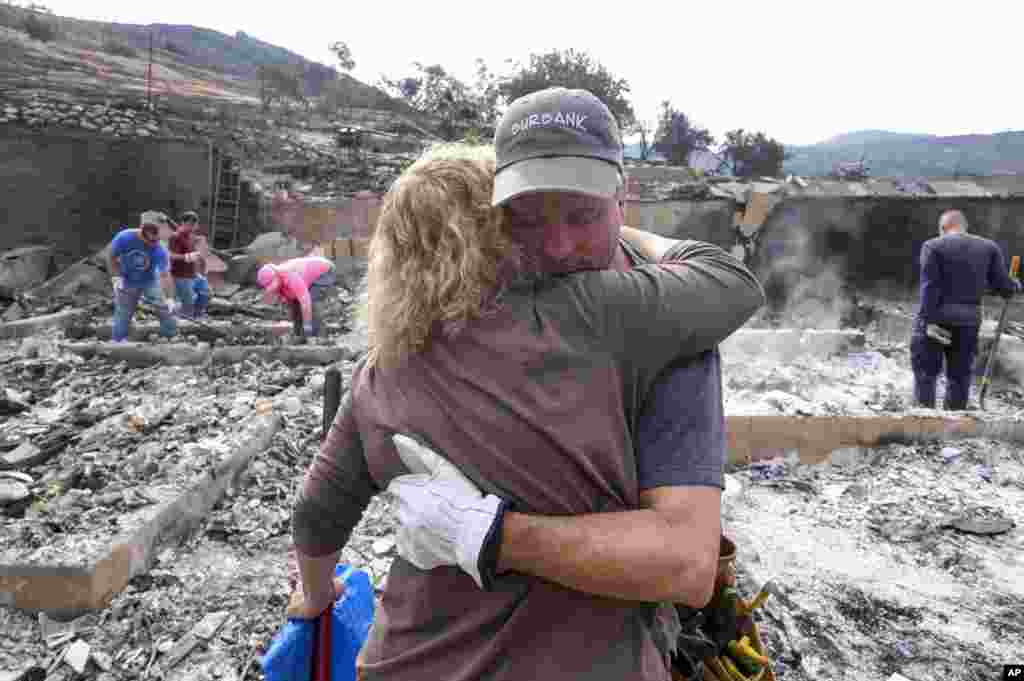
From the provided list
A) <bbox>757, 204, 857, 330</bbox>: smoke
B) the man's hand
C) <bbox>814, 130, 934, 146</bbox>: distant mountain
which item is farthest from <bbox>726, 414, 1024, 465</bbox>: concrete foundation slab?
<bbox>814, 130, 934, 146</bbox>: distant mountain

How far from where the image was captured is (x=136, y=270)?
24.3 ft

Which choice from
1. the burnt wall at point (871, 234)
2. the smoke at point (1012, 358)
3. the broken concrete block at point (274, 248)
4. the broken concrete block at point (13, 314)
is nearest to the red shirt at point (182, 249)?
the broken concrete block at point (274, 248)

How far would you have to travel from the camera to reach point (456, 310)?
3.43 ft

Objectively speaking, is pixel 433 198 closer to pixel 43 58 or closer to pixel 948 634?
pixel 948 634

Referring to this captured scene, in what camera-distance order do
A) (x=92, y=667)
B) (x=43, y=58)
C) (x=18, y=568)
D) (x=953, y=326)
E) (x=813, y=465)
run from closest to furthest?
1. (x=92, y=667)
2. (x=18, y=568)
3. (x=813, y=465)
4. (x=953, y=326)
5. (x=43, y=58)

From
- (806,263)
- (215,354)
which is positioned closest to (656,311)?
(215,354)

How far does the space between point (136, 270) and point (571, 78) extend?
86.1ft

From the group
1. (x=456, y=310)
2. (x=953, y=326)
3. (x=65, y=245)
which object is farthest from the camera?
(x=65, y=245)

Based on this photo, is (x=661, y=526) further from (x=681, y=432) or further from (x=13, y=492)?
(x=13, y=492)

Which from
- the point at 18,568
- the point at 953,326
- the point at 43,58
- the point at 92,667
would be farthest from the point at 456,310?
the point at 43,58

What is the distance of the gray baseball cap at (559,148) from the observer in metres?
1.06

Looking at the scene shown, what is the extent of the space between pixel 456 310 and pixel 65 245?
13.9 metres

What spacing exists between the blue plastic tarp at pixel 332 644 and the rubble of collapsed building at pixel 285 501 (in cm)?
138

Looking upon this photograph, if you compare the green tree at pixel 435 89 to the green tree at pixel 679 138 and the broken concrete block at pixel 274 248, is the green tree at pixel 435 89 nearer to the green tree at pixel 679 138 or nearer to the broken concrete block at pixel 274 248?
the green tree at pixel 679 138
